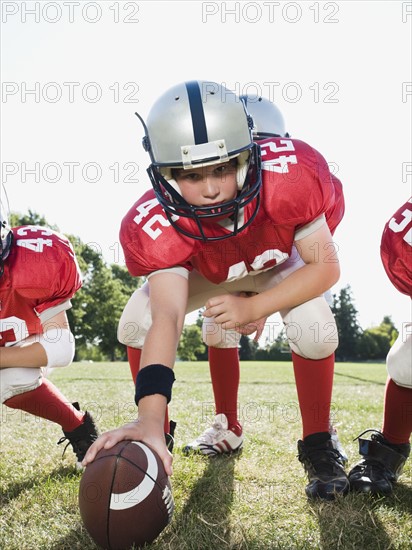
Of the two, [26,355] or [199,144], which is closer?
[199,144]

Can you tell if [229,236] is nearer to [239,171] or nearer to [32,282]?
[239,171]

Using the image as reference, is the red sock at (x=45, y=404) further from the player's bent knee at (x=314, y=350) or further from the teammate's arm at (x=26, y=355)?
the player's bent knee at (x=314, y=350)

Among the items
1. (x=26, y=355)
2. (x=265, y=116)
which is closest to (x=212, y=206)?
(x=26, y=355)

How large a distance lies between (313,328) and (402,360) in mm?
326

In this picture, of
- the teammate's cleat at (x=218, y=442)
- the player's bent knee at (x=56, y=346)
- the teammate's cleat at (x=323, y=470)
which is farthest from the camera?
the teammate's cleat at (x=218, y=442)

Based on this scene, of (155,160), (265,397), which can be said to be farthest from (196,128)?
(265,397)

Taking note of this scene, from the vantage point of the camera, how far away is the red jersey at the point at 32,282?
248 centimetres

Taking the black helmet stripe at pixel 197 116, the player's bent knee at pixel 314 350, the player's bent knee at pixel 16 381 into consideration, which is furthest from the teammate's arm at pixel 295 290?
the player's bent knee at pixel 16 381

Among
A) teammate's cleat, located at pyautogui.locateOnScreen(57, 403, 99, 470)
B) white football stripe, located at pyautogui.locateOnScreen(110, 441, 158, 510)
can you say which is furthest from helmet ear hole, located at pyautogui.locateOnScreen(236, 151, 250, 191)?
teammate's cleat, located at pyautogui.locateOnScreen(57, 403, 99, 470)

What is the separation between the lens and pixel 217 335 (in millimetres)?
2684

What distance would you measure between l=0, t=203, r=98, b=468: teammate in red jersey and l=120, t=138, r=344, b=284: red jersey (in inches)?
21.1

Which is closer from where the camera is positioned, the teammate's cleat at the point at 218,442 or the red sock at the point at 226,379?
the teammate's cleat at the point at 218,442

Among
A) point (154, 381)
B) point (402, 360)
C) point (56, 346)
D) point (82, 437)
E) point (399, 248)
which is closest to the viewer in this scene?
point (154, 381)

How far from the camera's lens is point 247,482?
86.5 inches
